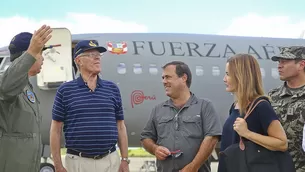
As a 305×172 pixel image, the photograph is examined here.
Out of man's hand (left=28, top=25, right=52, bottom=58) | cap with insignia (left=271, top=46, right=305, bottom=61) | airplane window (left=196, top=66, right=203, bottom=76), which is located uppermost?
man's hand (left=28, top=25, right=52, bottom=58)

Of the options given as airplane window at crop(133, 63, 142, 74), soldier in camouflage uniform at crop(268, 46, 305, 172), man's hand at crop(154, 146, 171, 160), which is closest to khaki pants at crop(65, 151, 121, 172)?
man's hand at crop(154, 146, 171, 160)

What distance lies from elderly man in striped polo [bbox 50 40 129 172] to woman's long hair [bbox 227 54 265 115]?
1260 millimetres

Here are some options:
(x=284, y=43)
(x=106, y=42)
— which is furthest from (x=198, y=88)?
(x=284, y=43)

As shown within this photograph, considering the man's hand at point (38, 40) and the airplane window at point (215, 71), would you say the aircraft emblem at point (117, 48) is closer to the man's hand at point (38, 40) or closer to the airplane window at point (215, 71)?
the airplane window at point (215, 71)

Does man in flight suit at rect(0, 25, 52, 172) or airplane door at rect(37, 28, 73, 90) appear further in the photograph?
airplane door at rect(37, 28, 73, 90)

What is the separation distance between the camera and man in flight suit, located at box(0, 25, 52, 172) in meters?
3.18

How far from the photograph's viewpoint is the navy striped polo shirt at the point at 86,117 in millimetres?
4344

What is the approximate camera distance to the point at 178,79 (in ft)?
14.8

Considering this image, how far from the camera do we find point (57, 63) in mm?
8914

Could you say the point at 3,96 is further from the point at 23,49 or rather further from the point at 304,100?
the point at 304,100

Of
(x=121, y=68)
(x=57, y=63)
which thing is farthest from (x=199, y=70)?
(x=57, y=63)

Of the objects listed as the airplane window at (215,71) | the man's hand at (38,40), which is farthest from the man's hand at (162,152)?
the airplane window at (215,71)

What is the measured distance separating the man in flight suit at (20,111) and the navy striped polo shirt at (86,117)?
0.71 m

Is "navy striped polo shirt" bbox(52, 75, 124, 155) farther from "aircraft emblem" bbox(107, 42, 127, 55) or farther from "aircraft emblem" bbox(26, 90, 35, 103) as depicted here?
"aircraft emblem" bbox(107, 42, 127, 55)
